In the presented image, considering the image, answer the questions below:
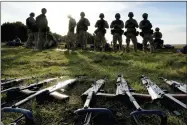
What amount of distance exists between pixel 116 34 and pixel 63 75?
10.2 meters

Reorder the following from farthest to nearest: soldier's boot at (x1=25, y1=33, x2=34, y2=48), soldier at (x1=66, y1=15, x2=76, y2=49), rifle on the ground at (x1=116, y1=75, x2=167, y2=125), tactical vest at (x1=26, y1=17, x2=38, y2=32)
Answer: soldier's boot at (x1=25, y1=33, x2=34, y2=48) → tactical vest at (x1=26, y1=17, x2=38, y2=32) → soldier at (x1=66, y1=15, x2=76, y2=49) → rifle on the ground at (x1=116, y1=75, x2=167, y2=125)

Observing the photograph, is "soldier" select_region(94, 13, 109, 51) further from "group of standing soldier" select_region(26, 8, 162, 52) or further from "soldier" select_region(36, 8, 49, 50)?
"soldier" select_region(36, 8, 49, 50)

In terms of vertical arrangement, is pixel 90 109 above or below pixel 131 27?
below

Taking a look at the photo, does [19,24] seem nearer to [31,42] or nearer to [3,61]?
[31,42]

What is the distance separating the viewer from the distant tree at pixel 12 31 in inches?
1194

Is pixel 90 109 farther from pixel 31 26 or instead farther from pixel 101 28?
pixel 31 26

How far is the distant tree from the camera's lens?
3033cm

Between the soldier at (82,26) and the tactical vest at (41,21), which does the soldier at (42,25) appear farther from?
the soldier at (82,26)

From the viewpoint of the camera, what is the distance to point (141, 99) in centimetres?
628

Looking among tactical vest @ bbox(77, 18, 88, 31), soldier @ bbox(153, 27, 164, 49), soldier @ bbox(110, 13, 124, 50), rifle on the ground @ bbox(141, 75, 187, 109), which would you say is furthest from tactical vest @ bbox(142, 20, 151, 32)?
rifle on the ground @ bbox(141, 75, 187, 109)

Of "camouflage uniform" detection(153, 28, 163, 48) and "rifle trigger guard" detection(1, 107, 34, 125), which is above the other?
"camouflage uniform" detection(153, 28, 163, 48)

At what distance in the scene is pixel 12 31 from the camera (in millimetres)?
31172

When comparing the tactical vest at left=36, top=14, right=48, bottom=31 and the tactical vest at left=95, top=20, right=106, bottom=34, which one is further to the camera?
the tactical vest at left=95, top=20, right=106, bottom=34

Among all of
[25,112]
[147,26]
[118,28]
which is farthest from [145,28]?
[25,112]
